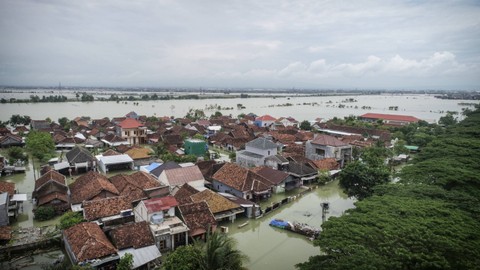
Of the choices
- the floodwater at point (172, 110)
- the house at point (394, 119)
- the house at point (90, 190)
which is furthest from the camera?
the floodwater at point (172, 110)

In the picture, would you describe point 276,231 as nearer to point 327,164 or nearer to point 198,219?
point 198,219

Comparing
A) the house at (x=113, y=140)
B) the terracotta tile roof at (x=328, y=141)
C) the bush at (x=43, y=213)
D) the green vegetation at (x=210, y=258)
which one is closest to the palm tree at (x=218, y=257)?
the green vegetation at (x=210, y=258)

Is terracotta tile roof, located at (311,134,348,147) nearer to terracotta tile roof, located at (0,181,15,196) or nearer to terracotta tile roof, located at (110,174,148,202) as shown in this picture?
terracotta tile roof, located at (110,174,148,202)

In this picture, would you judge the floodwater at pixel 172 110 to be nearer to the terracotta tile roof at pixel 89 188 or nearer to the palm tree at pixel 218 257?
the terracotta tile roof at pixel 89 188

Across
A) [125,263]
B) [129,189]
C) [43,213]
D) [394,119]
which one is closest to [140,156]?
[129,189]

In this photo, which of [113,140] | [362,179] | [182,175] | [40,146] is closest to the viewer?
[362,179]
